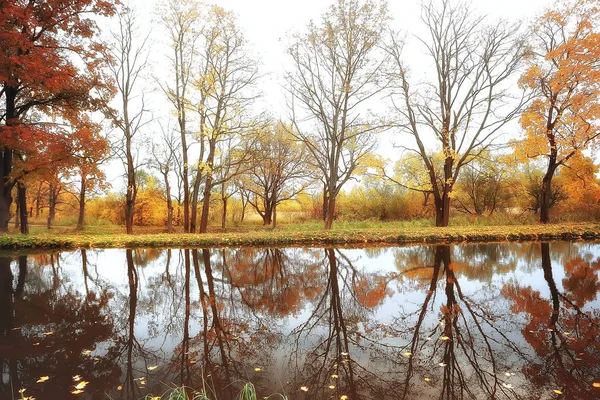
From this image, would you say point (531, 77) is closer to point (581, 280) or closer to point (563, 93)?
point (563, 93)

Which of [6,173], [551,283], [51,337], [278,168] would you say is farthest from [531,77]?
[6,173]

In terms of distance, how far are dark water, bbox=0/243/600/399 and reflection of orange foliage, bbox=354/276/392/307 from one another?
0.05 metres

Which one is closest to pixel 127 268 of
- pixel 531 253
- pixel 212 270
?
pixel 212 270

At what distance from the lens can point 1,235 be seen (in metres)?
14.4

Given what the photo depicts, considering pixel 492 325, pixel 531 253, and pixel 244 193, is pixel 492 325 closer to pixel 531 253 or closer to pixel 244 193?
pixel 531 253

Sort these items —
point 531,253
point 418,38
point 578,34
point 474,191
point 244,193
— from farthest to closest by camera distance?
point 244,193, point 474,191, point 418,38, point 578,34, point 531,253

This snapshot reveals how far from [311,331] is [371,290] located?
2643 mm

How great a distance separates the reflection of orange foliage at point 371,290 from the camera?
658cm

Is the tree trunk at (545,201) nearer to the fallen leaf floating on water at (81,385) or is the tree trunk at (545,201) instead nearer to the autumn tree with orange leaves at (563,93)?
the autumn tree with orange leaves at (563,93)

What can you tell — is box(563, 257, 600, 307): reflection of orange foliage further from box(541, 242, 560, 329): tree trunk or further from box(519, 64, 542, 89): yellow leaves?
box(519, 64, 542, 89): yellow leaves

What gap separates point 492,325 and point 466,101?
61.3 feet

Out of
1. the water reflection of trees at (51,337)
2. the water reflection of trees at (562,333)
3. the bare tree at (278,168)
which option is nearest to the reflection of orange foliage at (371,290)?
the water reflection of trees at (562,333)

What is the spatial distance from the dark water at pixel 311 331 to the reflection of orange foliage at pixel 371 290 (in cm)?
5

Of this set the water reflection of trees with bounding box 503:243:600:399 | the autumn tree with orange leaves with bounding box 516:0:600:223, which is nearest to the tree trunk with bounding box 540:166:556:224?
the autumn tree with orange leaves with bounding box 516:0:600:223
